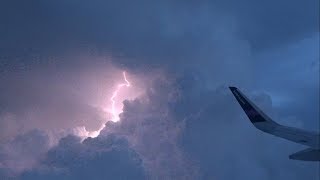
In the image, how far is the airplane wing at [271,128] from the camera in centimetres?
2746

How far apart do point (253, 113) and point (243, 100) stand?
1.75 m

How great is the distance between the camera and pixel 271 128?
30.2 meters

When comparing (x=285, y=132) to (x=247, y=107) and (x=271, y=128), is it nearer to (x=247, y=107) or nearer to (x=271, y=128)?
(x=271, y=128)

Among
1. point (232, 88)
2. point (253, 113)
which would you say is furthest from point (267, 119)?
point (232, 88)

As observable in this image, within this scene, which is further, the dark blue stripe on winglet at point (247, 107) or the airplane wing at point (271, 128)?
the dark blue stripe on winglet at point (247, 107)

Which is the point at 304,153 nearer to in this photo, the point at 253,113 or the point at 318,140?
the point at 318,140

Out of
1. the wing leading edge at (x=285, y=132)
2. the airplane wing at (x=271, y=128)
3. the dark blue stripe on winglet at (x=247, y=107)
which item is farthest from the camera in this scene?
the dark blue stripe on winglet at (x=247, y=107)

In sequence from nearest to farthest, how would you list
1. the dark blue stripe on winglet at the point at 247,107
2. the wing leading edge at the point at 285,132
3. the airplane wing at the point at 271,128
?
the wing leading edge at the point at 285,132
the airplane wing at the point at 271,128
the dark blue stripe on winglet at the point at 247,107

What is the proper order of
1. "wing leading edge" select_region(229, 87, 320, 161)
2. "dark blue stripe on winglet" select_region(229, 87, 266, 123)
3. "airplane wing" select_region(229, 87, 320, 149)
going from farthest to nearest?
"dark blue stripe on winglet" select_region(229, 87, 266, 123), "airplane wing" select_region(229, 87, 320, 149), "wing leading edge" select_region(229, 87, 320, 161)

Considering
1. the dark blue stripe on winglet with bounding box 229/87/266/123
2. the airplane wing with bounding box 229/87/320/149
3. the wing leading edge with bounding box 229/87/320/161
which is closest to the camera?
the wing leading edge with bounding box 229/87/320/161

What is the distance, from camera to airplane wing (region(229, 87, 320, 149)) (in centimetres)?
2746

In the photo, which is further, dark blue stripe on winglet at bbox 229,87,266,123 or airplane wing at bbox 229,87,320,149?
dark blue stripe on winglet at bbox 229,87,266,123

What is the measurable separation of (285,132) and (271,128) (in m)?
1.34

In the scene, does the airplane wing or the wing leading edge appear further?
the airplane wing
